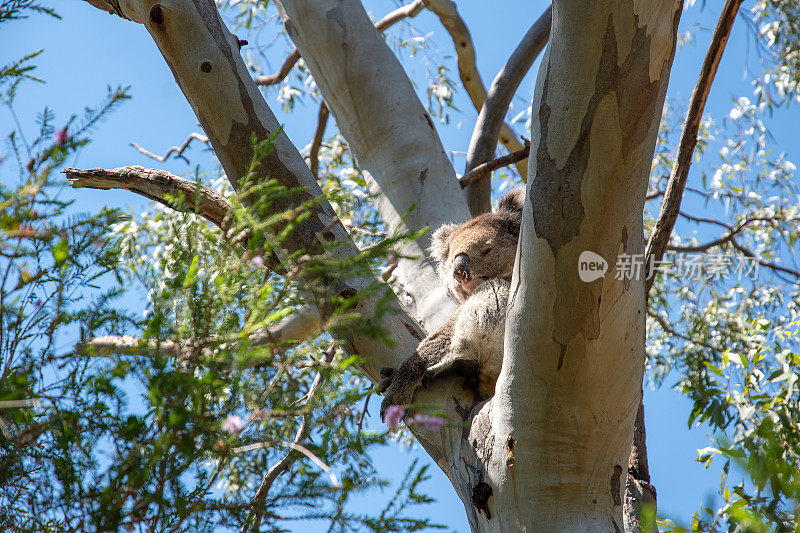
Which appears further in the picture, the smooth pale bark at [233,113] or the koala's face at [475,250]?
the koala's face at [475,250]

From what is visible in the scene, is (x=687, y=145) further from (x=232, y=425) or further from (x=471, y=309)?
(x=232, y=425)

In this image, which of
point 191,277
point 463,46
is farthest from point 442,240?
point 463,46

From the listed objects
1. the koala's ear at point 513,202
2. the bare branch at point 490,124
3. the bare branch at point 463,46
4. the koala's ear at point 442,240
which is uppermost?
the bare branch at point 463,46

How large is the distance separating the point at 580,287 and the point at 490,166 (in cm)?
184

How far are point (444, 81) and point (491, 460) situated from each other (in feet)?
17.3

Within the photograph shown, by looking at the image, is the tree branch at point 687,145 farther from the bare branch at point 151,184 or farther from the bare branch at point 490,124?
the bare branch at point 151,184

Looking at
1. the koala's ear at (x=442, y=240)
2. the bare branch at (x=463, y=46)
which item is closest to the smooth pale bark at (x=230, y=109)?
the koala's ear at (x=442, y=240)

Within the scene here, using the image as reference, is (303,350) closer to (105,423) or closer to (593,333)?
(105,423)

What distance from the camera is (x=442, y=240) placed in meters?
2.88

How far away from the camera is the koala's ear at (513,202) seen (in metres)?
2.96

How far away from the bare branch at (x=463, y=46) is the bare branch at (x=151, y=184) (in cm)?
244

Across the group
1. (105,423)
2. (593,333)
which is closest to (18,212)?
(105,423)

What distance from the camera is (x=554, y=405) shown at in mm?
1683

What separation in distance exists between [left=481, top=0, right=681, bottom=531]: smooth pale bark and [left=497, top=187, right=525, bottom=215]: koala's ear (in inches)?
49.3
